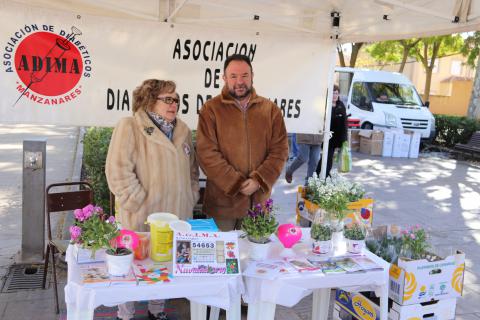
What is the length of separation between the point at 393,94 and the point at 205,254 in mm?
12425

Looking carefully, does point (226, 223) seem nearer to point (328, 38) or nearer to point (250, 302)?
point (250, 302)

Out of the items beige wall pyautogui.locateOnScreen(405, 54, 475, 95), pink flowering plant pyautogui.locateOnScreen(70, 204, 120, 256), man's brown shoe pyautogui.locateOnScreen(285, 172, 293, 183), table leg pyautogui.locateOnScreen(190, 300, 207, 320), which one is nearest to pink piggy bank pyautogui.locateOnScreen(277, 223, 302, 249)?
table leg pyautogui.locateOnScreen(190, 300, 207, 320)

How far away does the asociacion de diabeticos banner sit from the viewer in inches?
150

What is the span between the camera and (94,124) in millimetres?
4137

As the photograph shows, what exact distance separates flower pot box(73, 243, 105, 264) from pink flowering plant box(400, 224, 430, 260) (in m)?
1.75

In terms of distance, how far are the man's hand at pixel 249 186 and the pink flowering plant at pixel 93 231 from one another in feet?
3.46

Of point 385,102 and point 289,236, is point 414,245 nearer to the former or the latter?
point 289,236

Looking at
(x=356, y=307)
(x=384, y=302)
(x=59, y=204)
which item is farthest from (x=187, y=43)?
(x=384, y=302)

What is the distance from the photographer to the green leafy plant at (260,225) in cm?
259

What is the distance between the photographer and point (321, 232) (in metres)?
2.72

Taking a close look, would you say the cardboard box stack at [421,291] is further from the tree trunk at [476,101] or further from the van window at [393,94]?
the tree trunk at [476,101]

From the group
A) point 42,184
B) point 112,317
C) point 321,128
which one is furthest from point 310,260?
point 42,184

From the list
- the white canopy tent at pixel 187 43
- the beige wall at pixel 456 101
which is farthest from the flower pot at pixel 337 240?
the beige wall at pixel 456 101

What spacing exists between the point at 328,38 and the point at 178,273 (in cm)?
308
